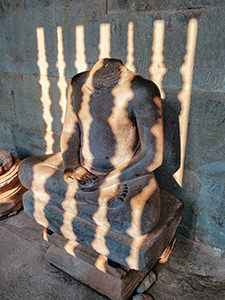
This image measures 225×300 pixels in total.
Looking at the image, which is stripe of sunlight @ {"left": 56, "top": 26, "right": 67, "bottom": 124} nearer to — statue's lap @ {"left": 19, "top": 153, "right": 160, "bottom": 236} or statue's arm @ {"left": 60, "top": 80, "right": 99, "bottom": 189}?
statue's arm @ {"left": 60, "top": 80, "right": 99, "bottom": 189}

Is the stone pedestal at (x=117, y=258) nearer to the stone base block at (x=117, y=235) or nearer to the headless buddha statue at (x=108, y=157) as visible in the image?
the stone base block at (x=117, y=235)

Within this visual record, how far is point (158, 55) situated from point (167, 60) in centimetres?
10

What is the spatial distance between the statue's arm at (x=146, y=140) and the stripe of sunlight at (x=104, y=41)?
1.00 meters

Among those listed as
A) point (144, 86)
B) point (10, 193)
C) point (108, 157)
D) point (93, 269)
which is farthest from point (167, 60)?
point (10, 193)

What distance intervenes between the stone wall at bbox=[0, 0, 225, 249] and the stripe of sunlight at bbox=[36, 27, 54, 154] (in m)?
0.01

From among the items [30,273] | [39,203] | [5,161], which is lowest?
[30,273]

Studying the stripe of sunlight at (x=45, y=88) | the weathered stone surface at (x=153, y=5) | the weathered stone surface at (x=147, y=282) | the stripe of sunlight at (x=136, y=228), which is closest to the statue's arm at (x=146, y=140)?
the stripe of sunlight at (x=136, y=228)

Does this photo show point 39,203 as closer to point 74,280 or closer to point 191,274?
point 74,280

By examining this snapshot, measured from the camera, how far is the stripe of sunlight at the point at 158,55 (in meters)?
2.44

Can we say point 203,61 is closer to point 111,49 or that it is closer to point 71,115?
point 111,49

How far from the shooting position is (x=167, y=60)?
8.17 feet

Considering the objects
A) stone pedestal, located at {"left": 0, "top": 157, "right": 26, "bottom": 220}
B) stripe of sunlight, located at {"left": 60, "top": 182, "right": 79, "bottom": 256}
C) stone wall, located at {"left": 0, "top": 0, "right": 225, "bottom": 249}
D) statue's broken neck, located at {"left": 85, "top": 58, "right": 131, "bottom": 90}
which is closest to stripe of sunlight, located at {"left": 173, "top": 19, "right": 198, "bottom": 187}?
stone wall, located at {"left": 0, "top": 0, "right": 225, "bottom": 249}

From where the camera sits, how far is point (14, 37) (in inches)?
141

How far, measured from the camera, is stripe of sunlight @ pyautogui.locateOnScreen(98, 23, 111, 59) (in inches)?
109
